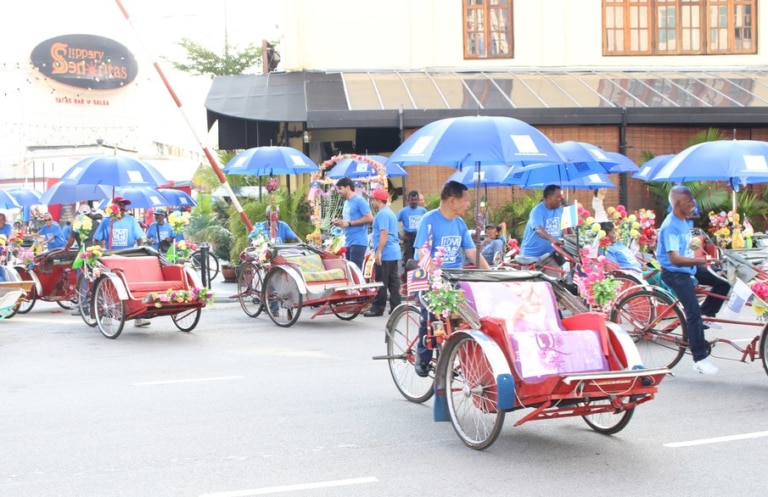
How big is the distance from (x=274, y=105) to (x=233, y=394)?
510 inches

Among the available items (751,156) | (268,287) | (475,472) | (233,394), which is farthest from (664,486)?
(268,287)

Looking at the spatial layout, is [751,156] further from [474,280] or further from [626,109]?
[626,109]

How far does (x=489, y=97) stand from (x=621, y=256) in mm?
9046

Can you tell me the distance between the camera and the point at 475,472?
607 cm

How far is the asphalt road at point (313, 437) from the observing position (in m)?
5.87

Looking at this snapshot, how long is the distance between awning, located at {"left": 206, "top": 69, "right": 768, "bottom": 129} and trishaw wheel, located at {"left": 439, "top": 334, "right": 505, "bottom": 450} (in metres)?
13.1

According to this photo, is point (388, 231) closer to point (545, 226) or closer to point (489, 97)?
point (545, 226)

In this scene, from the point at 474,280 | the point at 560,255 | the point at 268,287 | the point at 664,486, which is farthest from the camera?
the point at 268,287

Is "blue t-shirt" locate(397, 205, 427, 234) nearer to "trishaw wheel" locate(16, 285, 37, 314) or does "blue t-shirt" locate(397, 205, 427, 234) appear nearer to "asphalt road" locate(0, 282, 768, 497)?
"asphalt road" locate(0, 282, 768, 497)

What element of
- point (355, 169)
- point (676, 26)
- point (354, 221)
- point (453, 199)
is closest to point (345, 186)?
point (354, 221)

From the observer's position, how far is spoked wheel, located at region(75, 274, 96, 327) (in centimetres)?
1307

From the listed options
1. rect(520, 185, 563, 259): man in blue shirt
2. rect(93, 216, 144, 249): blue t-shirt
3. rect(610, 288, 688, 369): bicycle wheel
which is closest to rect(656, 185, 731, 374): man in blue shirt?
rect(610, 288, 688, 369): bicycle wheel

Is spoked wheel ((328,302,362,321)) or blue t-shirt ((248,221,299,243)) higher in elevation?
blue t-shirt ((248,221,299,243))

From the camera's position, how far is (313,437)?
278 inches
